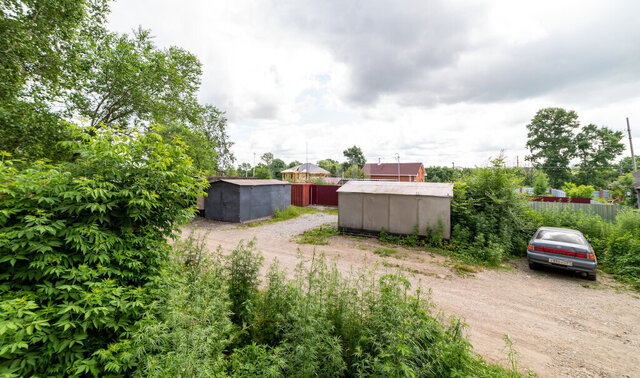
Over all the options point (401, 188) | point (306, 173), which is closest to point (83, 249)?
point (401, 188)

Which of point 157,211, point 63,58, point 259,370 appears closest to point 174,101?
point 63,58

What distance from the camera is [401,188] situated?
11055mm

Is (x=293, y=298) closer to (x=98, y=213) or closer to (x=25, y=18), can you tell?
(x=98, y=213)

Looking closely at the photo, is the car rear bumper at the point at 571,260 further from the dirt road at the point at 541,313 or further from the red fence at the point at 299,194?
the red fence at the point at 299,194

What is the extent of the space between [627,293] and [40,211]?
11.5 m

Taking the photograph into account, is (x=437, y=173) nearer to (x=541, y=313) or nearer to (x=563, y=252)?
(x=563, y=252)

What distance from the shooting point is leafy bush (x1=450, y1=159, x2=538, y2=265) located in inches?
347

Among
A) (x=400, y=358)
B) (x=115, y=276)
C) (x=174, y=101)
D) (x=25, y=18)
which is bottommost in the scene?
(x=400, y=358)

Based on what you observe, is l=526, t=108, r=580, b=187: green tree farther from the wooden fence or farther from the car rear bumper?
the car rear bumper

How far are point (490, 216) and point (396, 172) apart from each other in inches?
1413

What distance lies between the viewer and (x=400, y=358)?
224 centimetres

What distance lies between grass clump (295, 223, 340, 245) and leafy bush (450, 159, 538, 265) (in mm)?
5277

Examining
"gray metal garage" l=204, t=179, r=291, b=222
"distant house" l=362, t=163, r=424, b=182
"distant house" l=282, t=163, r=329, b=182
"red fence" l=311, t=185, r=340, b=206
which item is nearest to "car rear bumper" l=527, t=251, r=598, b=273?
"gray metal garage" l=204, t=179, r=291, b=222

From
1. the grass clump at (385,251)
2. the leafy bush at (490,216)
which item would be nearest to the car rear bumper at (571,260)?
the leafy bush at (490,216)
